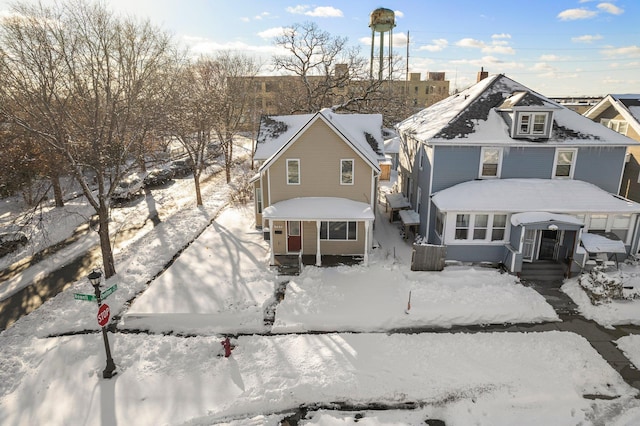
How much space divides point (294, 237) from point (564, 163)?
1469 cm

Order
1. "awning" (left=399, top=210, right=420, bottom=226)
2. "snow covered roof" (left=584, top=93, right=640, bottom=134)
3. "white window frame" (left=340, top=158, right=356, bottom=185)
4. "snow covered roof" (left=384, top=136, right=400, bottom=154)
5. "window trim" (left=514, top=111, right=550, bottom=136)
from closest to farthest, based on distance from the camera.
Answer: "window trim" (left=514, top=111, right=550, bottom=136) → "white window frame" (left=340, top=158, right=356, bottom=185) → "awning" (left=399, top=210, right=420, bottom=226) → "snow covered roof" (left=584, top=93, right=640, bottom=134) → "snow covered roof" (left=384, top=136, right=400, bottom=154)

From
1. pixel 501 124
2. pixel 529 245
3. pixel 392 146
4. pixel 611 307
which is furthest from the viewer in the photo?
pixel 392 146

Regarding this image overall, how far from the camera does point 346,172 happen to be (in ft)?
64.0

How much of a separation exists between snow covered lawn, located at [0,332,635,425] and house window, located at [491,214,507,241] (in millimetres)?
6171

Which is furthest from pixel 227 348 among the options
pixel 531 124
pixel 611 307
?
pixel 531 124

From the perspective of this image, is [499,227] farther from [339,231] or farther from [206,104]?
[206,104]

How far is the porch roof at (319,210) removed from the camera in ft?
59.8

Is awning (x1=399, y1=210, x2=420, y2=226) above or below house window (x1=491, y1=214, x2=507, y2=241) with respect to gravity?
below

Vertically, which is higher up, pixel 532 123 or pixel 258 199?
pixel 532 123

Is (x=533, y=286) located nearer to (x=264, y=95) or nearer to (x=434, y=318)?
(x=434, y=318)

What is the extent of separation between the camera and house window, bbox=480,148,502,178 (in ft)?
63.0

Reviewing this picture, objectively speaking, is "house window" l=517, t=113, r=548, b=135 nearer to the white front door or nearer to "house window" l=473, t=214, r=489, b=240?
"house window" l=473, t=214, r=489, b=240

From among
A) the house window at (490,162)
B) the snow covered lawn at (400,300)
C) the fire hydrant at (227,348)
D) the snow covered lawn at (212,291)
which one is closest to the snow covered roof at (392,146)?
the house window at (490,162)

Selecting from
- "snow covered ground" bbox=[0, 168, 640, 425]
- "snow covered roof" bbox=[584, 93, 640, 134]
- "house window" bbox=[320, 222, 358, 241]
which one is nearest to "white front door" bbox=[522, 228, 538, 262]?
"snow covered ground" bbox=[0, 168, 640, 425]
